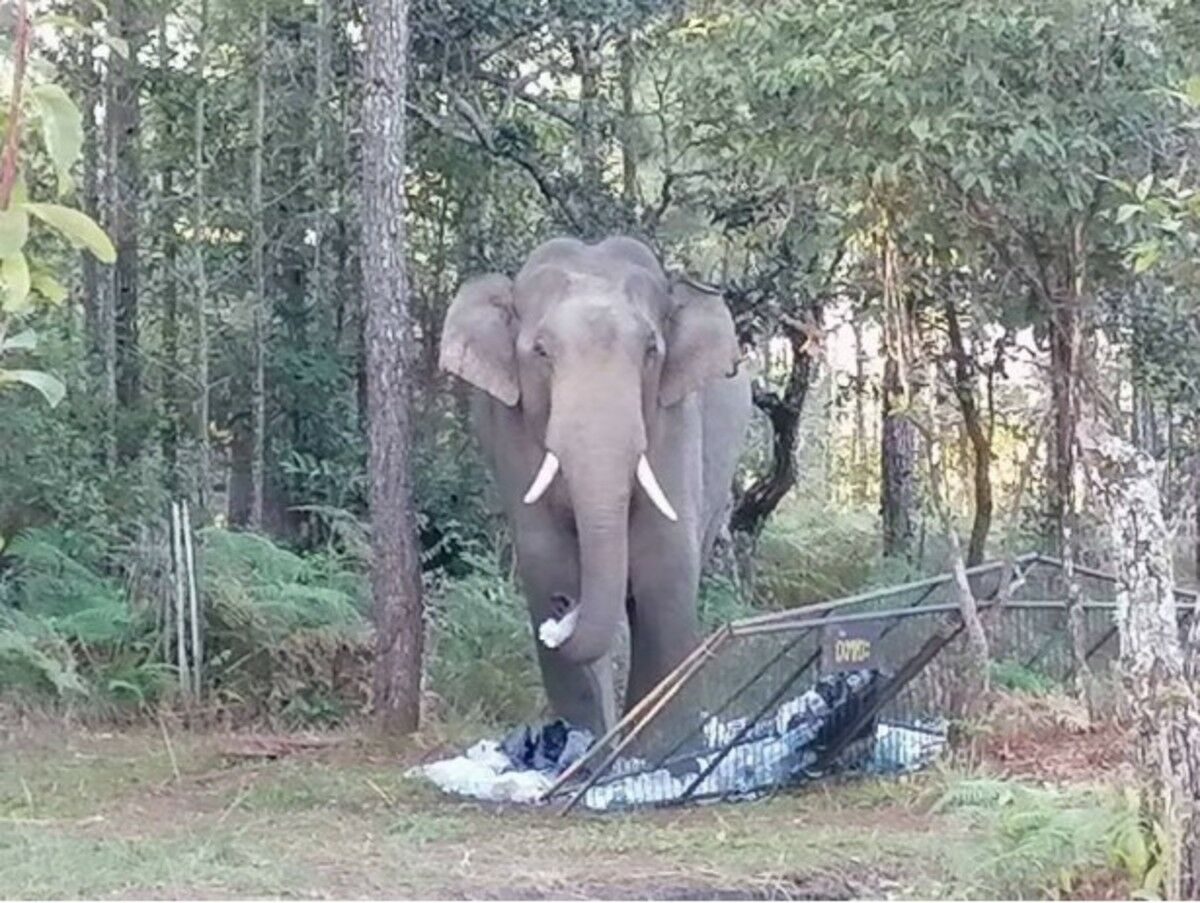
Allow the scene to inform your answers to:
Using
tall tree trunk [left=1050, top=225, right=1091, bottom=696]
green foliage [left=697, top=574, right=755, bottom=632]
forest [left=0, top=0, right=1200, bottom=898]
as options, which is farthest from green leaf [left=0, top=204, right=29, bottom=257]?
green foliage [left=697, top=574, right=755, bottom=632]

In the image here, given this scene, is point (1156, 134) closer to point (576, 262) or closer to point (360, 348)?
point (576, 262)

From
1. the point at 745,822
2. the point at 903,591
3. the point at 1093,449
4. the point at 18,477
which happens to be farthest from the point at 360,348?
the point at 1093,449

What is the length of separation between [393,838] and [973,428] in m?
6.02

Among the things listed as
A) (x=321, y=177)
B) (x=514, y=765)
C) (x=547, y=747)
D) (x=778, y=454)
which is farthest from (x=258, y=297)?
(x=514, y=765)

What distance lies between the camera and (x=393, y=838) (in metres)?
6.32

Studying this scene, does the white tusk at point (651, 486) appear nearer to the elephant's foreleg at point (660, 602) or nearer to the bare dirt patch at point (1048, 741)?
the elephant's foreleg at point (660, 602)

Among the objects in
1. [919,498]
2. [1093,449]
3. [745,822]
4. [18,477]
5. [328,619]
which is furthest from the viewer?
[919,498]

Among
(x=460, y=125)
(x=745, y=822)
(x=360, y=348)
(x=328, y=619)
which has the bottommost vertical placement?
(x=745, y=822)

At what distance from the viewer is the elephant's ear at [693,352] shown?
823cm

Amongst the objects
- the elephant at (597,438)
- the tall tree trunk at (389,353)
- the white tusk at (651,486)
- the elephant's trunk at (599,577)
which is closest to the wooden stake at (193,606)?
the tall tree trunk at (389,353)

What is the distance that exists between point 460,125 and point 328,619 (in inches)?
170

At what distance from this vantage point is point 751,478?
49.8 ft

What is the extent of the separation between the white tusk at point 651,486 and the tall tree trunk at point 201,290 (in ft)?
15.9

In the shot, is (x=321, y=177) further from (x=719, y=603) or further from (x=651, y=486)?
(x=651, y=486)
